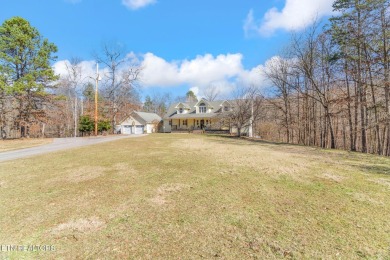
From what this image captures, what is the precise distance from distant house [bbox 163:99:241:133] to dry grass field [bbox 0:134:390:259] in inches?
974

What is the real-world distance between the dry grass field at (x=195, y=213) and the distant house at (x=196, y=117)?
81.2ft

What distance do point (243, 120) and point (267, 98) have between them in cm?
418

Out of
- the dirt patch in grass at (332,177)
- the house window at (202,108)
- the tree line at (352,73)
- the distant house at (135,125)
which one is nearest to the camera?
the dirt patch in grass at (332,177)

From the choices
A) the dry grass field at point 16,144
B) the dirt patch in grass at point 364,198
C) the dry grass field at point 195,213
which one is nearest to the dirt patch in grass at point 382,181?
the dry grass field at point 195,213

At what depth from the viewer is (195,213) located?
3850 mm

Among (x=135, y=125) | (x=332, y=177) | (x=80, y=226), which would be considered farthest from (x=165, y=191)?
(x=135, y=125)

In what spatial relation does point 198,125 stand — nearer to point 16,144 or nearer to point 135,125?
point 135,125

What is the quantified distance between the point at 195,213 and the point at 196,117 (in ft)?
94.9

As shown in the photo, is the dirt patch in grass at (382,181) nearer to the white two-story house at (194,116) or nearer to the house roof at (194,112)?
the white two-story house at (194,116)

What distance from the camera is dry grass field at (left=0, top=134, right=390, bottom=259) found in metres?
2.80

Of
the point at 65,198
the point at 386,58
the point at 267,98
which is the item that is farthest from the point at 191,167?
the point at 267,98

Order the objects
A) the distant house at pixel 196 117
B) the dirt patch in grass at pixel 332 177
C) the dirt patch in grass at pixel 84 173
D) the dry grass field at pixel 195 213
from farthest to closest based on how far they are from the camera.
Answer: the distant house at pixel 196 117, the dirt patch in grass at pixel 332 177, the dirt patch in grass at pixel 84 173, the dry grass field at pixel 195 213

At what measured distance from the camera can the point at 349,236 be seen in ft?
10.2

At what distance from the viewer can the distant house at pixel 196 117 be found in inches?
1236
